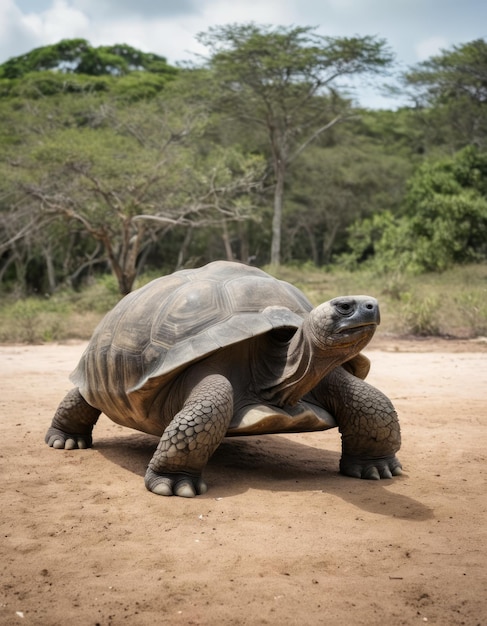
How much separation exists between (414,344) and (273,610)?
795 cm

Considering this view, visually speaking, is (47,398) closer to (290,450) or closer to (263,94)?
(290,450)

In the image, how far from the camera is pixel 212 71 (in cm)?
2409

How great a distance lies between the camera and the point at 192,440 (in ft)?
11.0

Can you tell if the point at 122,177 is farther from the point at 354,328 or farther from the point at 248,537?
the point at 248,537

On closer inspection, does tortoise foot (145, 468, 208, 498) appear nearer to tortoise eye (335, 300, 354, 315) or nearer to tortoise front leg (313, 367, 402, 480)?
tortoise front leg (313, 367, 402, 480)

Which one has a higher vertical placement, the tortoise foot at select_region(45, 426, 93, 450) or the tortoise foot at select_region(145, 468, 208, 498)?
the tortoise foot at select_region(145, 468, 208, 498)

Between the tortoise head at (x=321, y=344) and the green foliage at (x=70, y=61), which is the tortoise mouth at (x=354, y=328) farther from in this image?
the green foliage at (x=70, y=61)

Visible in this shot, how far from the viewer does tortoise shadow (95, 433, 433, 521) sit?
3.39 metres

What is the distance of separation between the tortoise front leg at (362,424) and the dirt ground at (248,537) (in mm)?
117

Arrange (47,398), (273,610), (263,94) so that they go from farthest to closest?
1. (263,94)
2. (47,398)
3. (273,610)

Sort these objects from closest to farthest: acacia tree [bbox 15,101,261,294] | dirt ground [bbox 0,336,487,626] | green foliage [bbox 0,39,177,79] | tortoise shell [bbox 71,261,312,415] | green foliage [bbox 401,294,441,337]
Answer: dirt ground [bbox 0,336,487,626]
tortoise shell [bbox 71,261,312,415]
green foliage [bbox 401,294,441,337]
acacia tree [bbox 15,101,261,294]
green foliage [bbox 0,39,177,79]

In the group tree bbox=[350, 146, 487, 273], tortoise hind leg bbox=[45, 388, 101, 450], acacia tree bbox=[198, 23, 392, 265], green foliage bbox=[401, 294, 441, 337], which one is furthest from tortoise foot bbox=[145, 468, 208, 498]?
acacia tree bbox=[198, 23, 392, 265]

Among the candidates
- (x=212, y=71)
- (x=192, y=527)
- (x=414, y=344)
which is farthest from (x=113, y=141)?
(x=192, y=527)

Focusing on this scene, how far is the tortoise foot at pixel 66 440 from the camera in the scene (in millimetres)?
4469
